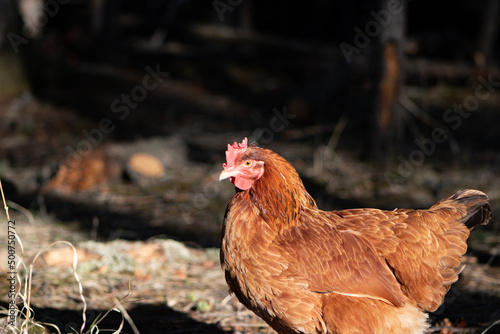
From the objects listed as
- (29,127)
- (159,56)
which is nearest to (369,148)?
(29,127)

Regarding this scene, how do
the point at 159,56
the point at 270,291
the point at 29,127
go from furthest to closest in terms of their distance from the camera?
the point at 159,56, the point at 29,127, the point at 270,291

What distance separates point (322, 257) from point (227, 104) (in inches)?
349

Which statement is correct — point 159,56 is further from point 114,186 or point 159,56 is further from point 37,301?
point 37,301

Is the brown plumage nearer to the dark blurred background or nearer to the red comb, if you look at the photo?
the red comb

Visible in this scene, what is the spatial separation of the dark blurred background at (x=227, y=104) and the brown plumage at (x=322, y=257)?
2400 millimetres

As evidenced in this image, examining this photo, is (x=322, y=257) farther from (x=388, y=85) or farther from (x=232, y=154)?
(x=388, y=85)

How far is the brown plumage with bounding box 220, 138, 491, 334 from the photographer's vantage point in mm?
2963

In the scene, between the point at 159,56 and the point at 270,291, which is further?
the point at 159,56

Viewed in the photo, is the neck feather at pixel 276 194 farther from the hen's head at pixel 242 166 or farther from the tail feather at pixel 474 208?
the tail feather at pixel 474 208

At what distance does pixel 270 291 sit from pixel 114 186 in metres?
4.81

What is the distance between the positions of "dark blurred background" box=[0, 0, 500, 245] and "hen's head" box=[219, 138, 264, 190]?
2.42 meters

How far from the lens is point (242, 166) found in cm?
308

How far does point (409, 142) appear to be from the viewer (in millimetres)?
8820

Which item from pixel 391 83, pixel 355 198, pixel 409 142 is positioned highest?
pixel 391 83
